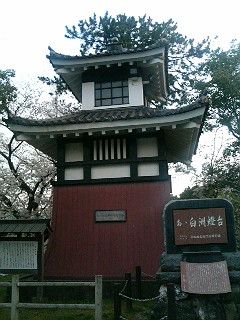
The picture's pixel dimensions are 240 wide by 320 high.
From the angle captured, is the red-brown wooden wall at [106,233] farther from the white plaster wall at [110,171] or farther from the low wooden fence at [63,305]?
the low wooden fence at [63,305]

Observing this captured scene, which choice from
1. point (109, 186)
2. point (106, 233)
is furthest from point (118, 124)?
point (106, 233)

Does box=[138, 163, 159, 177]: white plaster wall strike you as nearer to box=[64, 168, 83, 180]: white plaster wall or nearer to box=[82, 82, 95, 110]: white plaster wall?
box=[64, 168, 83, 180]: white plaster wall

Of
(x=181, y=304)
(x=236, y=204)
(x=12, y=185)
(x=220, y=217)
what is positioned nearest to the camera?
(x=181, y=304)

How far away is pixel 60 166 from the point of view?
13.5m

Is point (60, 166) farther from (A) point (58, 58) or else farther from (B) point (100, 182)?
(A) point (58, 58)

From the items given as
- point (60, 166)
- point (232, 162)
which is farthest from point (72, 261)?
point (232, 162)

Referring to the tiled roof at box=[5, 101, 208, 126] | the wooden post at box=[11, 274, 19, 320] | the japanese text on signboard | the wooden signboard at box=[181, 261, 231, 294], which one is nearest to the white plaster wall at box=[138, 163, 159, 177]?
the tiled roof at box=[5, 101, 208, 126]

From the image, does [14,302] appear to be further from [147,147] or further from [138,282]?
[147,147]

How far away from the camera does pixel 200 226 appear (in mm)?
9969

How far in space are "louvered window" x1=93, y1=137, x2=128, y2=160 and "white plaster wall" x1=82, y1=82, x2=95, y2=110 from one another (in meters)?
2.42

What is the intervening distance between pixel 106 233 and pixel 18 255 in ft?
10.0

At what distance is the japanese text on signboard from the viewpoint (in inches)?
Answer: 390

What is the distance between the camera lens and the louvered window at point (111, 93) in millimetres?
15375

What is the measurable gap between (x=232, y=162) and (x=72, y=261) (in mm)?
18959
